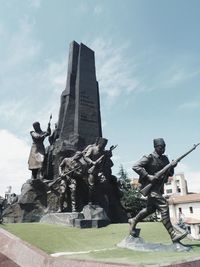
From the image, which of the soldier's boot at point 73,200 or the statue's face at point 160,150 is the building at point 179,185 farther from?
the statue's face at point 160,150

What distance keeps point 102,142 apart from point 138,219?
8.35 m

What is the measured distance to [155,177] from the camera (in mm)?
7285

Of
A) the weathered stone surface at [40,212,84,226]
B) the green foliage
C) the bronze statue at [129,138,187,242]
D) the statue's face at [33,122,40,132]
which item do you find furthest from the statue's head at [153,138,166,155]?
the green foliage

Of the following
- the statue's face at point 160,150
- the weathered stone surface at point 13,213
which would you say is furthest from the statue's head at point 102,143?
the statue's face at point 160,150

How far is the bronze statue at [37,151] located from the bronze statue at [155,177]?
10749mm

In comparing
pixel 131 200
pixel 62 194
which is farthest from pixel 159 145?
pixel 131 200

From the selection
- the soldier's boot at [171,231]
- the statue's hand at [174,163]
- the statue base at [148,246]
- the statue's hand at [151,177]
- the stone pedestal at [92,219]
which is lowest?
the statue base at [148,246]

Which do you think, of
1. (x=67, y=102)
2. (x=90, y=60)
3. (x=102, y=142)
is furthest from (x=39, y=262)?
(x=90, y=60)

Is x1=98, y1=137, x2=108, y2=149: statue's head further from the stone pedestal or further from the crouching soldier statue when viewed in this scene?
the stone pedestal

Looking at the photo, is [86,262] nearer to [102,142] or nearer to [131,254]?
[131,254]

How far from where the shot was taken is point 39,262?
20.0 feet

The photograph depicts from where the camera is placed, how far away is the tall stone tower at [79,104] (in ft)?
60.2

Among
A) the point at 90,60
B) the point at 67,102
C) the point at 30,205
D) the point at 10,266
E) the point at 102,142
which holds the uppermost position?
the point at 90,60

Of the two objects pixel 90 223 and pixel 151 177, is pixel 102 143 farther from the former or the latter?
pixel 151 177
